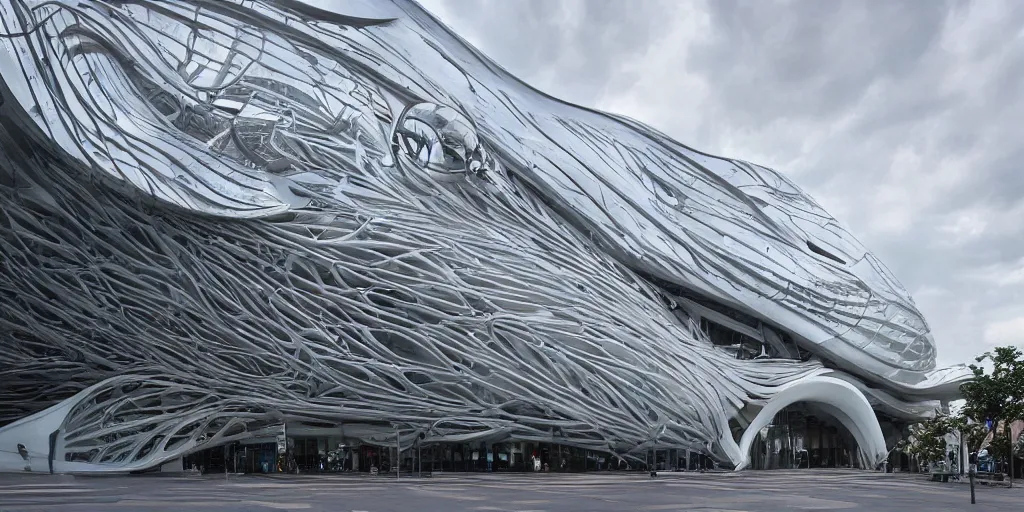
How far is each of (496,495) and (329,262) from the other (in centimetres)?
1120

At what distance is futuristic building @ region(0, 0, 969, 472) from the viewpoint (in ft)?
80.6

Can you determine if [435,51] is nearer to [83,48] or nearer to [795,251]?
[83,48]

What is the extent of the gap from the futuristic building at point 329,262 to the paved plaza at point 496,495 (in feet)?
8.81

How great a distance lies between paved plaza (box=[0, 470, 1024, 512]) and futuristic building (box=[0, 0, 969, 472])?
269cm

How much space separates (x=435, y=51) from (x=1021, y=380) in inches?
835

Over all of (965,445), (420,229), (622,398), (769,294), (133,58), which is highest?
(133,58)

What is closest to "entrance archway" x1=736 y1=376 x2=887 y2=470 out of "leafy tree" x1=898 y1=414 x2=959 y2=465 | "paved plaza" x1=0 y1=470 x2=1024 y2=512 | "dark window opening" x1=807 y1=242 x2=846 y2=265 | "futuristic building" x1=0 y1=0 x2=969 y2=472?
"futuristic building" x1=0 y1=0 x2=969 y2=472

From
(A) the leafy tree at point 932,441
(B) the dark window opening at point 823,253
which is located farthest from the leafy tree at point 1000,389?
(B) the dark window opening at point 823,253

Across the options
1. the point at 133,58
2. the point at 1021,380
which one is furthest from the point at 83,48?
the point at 1021,380

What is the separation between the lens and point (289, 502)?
14.7 meters

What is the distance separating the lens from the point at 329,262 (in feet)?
83.7

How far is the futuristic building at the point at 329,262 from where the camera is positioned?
967 inches

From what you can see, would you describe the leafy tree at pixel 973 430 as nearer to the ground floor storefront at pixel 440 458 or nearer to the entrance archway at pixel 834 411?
the entrance archway at pixel 834 411

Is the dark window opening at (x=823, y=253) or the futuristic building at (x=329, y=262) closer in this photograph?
the futuristic building at (x=329, y=262)
